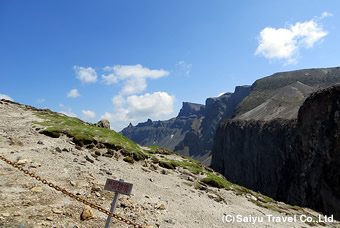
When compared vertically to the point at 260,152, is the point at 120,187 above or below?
below

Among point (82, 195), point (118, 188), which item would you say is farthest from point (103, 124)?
point (118, 188)

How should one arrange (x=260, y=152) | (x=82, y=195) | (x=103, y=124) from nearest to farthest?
(x=82, y=195) < (x=103, y=124) < (x=260, y=152)

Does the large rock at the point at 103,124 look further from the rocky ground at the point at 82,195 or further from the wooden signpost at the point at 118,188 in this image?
the wooden signpost at the point at 118,188

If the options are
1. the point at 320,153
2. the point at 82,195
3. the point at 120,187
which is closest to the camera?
the point at 120,187

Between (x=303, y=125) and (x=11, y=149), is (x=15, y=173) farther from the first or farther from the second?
(x=303, y=125)

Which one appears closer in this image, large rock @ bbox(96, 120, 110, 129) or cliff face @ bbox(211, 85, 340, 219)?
large rock @ bbox(96, 120, 110, 129)

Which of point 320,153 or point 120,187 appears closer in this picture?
point 120,187

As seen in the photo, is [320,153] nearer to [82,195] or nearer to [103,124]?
[103,124]

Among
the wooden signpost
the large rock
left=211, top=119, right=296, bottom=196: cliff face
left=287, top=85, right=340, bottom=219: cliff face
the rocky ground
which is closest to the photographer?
the wooden signpost

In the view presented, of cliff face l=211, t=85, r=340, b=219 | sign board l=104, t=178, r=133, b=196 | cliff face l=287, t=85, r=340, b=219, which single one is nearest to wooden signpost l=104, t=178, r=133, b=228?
sign board l=104, t=178, r=133, b=196

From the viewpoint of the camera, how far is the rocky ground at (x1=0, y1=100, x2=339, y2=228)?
10664 mm

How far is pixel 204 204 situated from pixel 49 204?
12179 millimetres

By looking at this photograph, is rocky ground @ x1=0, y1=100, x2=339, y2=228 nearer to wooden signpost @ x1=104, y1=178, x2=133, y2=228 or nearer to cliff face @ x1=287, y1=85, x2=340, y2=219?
wooden signpost @ x1=104, y1=178, x2=133, y2=228

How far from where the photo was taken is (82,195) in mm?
13266
